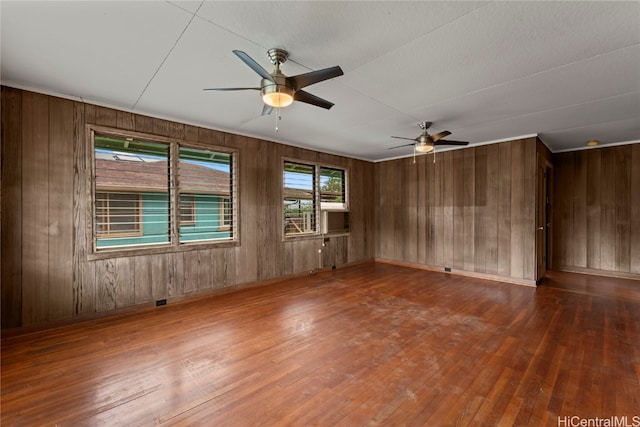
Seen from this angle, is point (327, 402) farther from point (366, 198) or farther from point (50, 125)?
point (366, 198)

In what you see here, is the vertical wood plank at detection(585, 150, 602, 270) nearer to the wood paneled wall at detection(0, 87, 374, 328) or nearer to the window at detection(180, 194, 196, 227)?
the wood paneled wall at detection(0, 87, 374, 328)

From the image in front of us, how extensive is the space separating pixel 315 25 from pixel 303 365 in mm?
2581

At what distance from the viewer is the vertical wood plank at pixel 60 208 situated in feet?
9.95

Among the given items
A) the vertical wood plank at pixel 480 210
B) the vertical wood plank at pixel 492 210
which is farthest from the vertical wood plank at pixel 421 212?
the vertical wood plank at pixel 492 210

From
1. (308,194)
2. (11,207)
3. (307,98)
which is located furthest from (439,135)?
(11,207)

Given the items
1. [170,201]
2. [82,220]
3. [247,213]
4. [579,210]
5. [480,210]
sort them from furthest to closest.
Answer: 1. [579,210]
2. [480,210]
3. [247,213]
4. [170,201]
5. [82,220]

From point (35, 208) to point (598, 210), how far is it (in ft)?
28.9

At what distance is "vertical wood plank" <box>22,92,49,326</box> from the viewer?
289 centimetres

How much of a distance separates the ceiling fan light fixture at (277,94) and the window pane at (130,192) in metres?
2.34

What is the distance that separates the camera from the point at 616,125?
13.4 ft

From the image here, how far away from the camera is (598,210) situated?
5418 mm

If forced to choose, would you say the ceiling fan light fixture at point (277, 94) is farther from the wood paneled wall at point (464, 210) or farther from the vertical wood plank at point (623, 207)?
the vertical wood plank at point (623, 207)

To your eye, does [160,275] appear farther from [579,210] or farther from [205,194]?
[579,210]

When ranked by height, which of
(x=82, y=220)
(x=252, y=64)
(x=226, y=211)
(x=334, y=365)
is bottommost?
(x=334, y=365)
